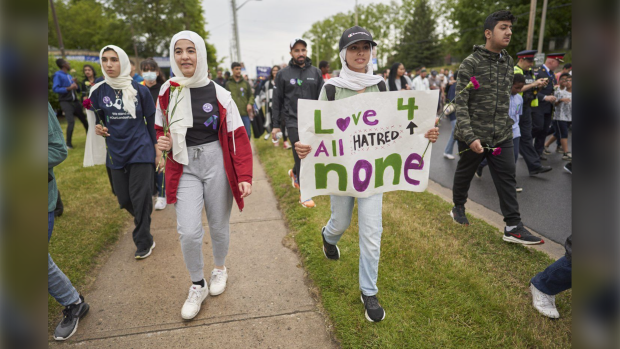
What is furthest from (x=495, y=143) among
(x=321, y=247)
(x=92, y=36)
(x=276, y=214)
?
(x=92, y=36)

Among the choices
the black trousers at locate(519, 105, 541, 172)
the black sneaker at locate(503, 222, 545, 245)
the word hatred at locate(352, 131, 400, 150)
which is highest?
the word hatred at locate(352, 131, 400, 150)

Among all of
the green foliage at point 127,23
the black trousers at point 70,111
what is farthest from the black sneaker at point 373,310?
the green foliage at point 127,23

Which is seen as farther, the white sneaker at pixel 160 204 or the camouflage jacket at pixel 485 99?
the white sneaker at pixel 160 204

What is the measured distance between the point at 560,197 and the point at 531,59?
8.35ft

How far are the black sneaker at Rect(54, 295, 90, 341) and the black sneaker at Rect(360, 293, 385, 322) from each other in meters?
2.26

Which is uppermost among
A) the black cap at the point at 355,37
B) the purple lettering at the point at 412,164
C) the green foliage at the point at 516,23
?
the green foliage at the point at 516,23

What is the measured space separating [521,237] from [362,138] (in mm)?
2181

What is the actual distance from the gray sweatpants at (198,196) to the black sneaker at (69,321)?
902mm

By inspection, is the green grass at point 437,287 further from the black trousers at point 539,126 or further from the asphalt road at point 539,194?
the black trousers at point 539,126

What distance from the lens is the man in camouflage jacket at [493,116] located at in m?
3.79

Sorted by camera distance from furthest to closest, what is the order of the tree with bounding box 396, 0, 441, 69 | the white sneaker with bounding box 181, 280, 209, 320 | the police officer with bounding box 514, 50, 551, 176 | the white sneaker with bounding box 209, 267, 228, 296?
the tree with bounding box 396, 0, 441, 69 → the police officer with bounding box 514, 50, 551, 176 → the white sneaker with bounding box 209, 267, 228, 296 → the white sneaker with bounding box 181, 280, 209, 320

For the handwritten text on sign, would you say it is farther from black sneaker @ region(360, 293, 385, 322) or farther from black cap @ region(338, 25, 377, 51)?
black sneaker @ region(360, 293, 385, 322)

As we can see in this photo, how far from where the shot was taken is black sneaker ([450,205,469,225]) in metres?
4.40

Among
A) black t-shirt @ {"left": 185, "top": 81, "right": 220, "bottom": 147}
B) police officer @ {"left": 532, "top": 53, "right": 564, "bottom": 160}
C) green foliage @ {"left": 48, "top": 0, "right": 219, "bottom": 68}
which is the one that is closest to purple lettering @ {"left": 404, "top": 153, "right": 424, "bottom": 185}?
black t-shirt @ {"left": 185, "top": 81, "right": 220, "bottom": 147}
